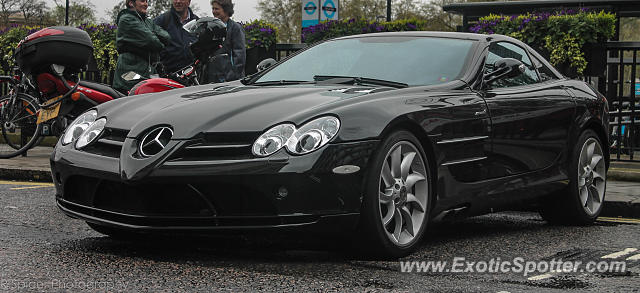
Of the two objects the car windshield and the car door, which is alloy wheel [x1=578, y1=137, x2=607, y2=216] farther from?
the car windshield

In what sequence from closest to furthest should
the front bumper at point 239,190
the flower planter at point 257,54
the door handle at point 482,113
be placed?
the front bumper at point 239,190
the door handle at point 482,113
the flower planter at point 257,54

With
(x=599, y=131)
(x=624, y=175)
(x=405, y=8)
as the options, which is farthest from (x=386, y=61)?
(x=405, y=8)

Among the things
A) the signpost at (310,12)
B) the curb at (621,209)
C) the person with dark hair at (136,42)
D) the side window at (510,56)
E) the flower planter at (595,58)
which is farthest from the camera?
the signpost at (310,12)

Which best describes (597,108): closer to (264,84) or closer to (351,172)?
(264,84)

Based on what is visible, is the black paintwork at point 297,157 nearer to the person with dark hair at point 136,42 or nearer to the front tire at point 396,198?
the front tire at point 396,198

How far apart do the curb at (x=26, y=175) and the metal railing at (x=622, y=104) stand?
6374mm

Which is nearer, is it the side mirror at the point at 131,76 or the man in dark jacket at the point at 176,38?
the side mirror at the point at 131,76

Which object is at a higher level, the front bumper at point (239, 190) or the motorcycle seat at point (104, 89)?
the motorcycle seat at point (104, 89)

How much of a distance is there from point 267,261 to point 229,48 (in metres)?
5.93

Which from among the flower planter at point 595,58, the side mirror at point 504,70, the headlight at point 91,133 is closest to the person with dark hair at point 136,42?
the headlight at point 91,133

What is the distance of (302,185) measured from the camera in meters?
4.64

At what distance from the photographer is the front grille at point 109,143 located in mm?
5031

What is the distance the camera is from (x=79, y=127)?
5.54 m

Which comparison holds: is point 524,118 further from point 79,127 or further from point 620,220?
point 79,127
